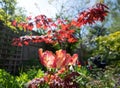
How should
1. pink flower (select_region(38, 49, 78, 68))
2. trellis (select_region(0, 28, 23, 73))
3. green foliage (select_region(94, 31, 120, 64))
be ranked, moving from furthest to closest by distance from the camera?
green foliage (select_region(94, 31, 120, 64)) < trellis (select_region(0, 28, 23, 73)) < pink flower (select_region(38, 49, 78, 68))

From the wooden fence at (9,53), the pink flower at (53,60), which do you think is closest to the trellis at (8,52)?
the wooden fence at (9,53)

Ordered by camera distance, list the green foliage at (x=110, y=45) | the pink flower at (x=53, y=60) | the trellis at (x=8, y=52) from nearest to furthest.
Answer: the pink flower at (x=53, y=60)
the trellis at (x=8, y=52)
the green foliage at (x=110, y=45)

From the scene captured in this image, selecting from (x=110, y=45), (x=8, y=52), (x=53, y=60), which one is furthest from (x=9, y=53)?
(x=53, y=60)

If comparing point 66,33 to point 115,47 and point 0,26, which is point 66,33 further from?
point 115,47

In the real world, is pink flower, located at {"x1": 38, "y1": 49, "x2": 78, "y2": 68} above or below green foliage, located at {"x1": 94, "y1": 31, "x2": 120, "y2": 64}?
below

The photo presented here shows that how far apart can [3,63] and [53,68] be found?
6.56 meters

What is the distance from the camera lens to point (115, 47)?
9781mm

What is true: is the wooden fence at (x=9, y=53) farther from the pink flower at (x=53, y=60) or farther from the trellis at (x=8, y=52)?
the pink flower at (x=53, y=60)

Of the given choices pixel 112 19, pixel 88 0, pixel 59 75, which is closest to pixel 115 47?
pixel 59 75

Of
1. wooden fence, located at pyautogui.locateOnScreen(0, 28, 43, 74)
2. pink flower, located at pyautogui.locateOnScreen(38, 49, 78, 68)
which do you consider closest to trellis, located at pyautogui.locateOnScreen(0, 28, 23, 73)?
wooden fence, located at pyautogui.locateOnScreen(0, 28, 43, 74)

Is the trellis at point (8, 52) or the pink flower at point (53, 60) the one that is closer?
the pink flower at point (53, 60)

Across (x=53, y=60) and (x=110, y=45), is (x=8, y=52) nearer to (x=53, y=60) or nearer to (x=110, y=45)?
(x=110, y=45)

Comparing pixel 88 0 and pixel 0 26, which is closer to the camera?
pixel 0 26

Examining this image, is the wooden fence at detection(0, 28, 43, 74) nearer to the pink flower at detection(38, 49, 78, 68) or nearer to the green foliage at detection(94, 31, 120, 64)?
the green foliage at detection(94, 31, 120, 64)
